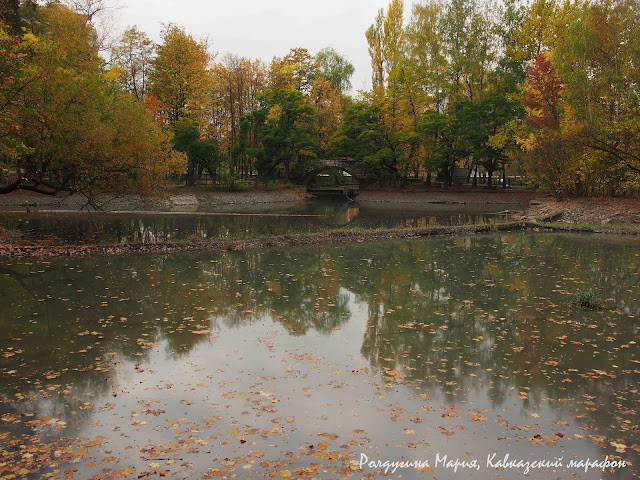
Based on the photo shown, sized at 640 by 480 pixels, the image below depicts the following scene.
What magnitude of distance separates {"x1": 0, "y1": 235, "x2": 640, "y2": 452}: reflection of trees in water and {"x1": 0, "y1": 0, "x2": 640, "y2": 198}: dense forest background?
7.51 m

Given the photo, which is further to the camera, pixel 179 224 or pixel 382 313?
pixel 179 224

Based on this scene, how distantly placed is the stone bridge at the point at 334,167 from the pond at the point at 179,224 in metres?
15.8

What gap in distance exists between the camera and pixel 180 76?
48844 mm

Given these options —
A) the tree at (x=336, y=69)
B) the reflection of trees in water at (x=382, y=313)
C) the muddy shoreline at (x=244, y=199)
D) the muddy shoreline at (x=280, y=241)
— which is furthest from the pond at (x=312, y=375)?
the tree at (x=336, y=69)

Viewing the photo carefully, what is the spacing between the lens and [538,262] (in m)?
17.9

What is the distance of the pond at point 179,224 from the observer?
24.5 m

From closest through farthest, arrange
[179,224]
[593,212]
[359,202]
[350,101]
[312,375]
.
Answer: [312,375], [179,224], [593,212], [359,202], [350,101]

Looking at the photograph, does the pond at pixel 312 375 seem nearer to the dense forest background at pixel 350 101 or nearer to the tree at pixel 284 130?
the dense forest background at pixel 350 101

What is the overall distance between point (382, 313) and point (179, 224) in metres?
21.9

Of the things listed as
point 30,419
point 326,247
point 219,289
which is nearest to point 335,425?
point 30,419

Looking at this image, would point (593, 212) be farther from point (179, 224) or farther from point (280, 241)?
point (179, 224)

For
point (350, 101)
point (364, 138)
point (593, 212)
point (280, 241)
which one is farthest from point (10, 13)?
point (350, 101)

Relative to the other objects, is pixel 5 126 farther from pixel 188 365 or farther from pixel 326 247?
pixel 188 365

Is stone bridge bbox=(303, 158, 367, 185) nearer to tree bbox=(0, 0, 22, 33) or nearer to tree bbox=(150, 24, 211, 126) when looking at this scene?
tree bbox=(150, 24, 211, 126)
